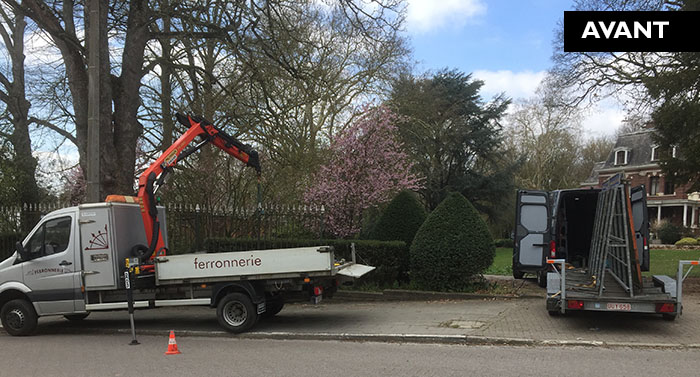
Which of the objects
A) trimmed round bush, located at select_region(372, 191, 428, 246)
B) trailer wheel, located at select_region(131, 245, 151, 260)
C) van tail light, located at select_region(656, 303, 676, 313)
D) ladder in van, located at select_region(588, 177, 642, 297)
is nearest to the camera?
van tail light, located at select_region(656, 303, 676, 313)

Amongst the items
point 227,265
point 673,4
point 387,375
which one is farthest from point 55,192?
point 673,4

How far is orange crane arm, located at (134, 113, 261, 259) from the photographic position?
9.52m

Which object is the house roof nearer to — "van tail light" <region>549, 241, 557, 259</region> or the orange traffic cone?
"van tail light" <region>549, 241, 557, 259</region>

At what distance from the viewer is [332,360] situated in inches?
274

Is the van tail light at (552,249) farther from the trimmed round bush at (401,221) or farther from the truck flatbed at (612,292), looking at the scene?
the trimmed round bush at (401,221)

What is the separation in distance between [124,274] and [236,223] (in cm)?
535

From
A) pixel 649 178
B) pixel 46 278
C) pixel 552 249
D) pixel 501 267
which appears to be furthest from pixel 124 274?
pixel 649 178

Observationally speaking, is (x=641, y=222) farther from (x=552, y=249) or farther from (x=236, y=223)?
(x=236, y=223)

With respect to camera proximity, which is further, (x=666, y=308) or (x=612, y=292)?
(x=612, y=292)

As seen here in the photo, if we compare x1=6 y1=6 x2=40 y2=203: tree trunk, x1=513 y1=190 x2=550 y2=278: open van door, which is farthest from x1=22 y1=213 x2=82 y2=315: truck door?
x1=6 y1=6 x2=40 y2=203: tree trunk

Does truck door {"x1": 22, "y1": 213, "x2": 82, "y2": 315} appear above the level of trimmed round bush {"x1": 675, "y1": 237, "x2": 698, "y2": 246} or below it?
above

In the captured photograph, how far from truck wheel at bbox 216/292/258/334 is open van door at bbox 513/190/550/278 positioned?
22.0 ft

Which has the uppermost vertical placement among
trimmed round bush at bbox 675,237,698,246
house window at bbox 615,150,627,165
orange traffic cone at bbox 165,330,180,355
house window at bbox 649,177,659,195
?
house window at bbox 615,150,627,165

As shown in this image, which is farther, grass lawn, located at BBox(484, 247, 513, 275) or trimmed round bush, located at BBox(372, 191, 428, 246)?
grass lawn, located at BBox(484, 247, 513, 275)
